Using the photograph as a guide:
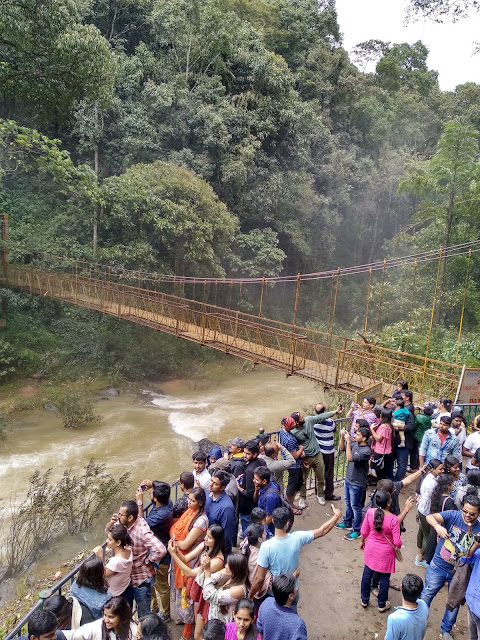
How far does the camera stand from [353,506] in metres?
3.46

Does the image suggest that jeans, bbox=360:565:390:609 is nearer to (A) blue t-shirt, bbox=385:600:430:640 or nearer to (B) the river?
(A) blue t-shirt, bbox=385:600:430:640

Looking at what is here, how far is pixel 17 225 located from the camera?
12.9m

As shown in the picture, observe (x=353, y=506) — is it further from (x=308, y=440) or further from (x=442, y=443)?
(x=442, y=443)

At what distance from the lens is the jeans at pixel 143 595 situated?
244cm

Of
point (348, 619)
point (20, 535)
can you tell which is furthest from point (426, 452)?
point (20, 535)

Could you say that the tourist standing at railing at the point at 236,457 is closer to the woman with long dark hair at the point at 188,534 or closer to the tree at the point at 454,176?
the woman with long dark hair at the point at 188,534

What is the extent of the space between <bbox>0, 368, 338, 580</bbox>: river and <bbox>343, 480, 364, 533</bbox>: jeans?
3.45 meters

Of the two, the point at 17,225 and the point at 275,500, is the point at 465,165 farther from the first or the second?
the point at 17,225

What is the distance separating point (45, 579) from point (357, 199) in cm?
1752

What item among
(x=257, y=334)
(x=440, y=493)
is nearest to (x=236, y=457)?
(x=440, y=493)

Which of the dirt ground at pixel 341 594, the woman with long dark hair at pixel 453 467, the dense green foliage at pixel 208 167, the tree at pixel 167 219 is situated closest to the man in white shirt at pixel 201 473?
the dirt ground at pixel 341 594

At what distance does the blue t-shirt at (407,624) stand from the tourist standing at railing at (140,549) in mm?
1132

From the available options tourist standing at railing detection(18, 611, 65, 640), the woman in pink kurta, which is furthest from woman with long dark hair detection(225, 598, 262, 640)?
the woman in pink kurta

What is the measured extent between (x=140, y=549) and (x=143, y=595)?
26 cm
